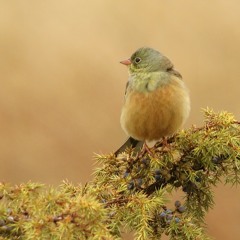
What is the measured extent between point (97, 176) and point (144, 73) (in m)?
1.10

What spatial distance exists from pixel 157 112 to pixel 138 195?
1.08 m

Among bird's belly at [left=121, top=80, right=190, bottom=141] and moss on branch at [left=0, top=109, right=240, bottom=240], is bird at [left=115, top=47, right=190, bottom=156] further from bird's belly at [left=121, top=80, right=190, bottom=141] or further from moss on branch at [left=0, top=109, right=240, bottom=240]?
moss on branch at [left=0, top=109, right=240, bottom=240]

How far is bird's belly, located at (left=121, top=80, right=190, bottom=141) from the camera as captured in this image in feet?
8.66

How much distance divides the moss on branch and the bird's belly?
0.34 m

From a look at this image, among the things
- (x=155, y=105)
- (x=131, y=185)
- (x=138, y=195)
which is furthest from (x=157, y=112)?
(x=138, y=195)

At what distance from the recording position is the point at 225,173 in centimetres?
196

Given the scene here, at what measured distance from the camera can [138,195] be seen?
160 cm

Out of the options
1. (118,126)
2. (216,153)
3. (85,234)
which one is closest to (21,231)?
(85,234)

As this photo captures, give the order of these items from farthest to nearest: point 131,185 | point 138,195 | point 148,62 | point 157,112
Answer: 1. point 148,62
2. point 157,112
3. point 131,185
4. point 138,195

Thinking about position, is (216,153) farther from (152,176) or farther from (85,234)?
(85,234)

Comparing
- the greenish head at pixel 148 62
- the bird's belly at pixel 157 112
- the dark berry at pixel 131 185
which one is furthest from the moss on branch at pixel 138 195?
the greenish head at pixel 148 62

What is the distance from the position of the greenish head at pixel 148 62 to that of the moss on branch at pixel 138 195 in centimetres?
73

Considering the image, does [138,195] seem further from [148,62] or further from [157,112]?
[148,62]

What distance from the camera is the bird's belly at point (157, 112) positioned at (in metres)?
2.64
